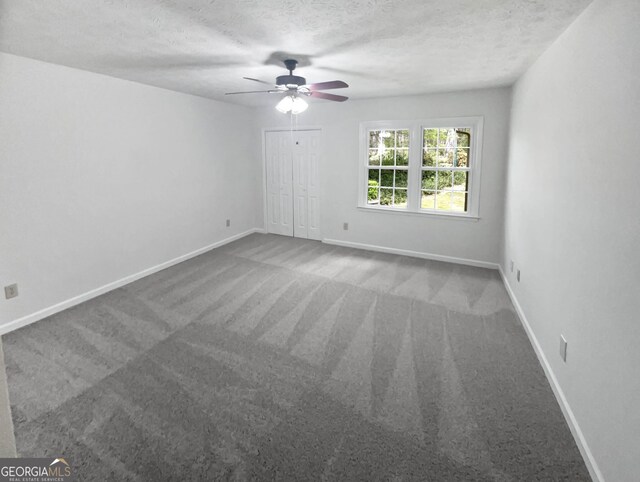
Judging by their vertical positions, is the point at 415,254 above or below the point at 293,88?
below

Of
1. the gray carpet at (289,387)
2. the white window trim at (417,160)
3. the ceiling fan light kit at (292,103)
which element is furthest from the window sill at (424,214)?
the ceiling fan light kit at (292,103)

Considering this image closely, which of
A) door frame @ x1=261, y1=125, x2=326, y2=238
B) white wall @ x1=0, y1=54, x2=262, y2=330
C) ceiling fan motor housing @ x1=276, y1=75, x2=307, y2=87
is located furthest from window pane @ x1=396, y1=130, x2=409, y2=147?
white wall @ x1=0, y1=54, x2=262, y2=330

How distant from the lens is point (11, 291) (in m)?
3.28

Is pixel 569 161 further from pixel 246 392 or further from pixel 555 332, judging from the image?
pixel 246 392

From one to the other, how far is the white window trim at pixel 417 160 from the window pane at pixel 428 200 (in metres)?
0.07

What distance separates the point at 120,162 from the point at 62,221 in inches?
38.6

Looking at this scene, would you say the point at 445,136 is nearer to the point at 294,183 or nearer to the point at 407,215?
the point at 407,215

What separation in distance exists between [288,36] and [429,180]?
339 centimetres

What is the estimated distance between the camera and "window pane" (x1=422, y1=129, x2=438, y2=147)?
5.20 m

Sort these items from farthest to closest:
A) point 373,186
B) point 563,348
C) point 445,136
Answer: point 373,186
point 445,136
point 563,348

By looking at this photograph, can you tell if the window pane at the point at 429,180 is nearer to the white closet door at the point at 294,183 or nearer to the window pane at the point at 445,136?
the window pane at the point at 445,136

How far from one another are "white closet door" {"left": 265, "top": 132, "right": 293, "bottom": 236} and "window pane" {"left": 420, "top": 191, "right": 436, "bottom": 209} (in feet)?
8.01

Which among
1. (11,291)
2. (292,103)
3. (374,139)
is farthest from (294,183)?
(11,291)

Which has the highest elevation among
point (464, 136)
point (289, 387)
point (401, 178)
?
point (464, 136)
